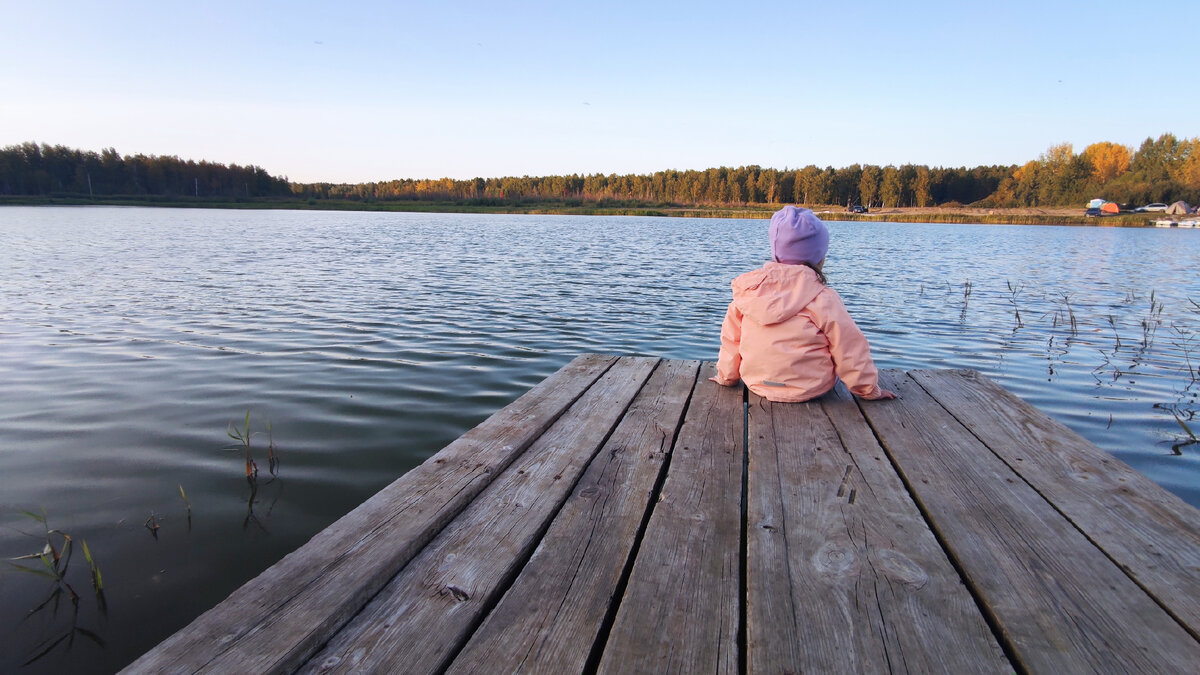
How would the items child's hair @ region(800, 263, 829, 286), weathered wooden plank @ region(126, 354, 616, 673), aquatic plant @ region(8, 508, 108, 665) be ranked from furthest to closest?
child's hair @ region(800, 263, 829, 286), aquatic plant @ region(8, 508, 108, 665), weathered wooden plank @ region(126, 354, 616, 673)

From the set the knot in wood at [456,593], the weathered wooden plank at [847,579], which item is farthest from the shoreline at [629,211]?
the knot in wood at [456,593]

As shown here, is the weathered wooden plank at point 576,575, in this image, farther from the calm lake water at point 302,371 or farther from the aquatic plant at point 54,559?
the aquatic plant at point 54,559

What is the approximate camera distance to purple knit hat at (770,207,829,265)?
3434 millimetres

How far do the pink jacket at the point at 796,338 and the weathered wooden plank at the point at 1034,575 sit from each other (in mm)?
657

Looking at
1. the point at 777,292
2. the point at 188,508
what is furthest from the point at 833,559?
the point at 188,508

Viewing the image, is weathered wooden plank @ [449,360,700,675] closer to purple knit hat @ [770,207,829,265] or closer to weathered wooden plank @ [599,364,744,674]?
weathered wooden plank @ [599,364,744,674]


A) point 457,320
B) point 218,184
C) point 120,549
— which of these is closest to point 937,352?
point 457,320

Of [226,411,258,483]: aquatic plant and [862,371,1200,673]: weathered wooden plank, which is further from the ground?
[862,371,1200,673]: weathered wooden plank

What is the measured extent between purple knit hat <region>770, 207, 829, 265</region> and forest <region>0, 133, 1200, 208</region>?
258ft

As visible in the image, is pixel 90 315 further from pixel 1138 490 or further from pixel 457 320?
pixel 1138 490

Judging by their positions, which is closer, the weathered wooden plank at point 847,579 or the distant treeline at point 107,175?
the weathered wooden plank at point 847,579

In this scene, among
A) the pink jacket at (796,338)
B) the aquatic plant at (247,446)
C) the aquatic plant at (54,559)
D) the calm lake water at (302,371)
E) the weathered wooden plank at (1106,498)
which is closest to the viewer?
the weathered wooden plank at (1106,498)

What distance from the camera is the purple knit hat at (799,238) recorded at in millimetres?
3434

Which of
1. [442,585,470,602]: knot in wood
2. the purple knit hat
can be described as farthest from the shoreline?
[442,585,470,602]: knot in wood
